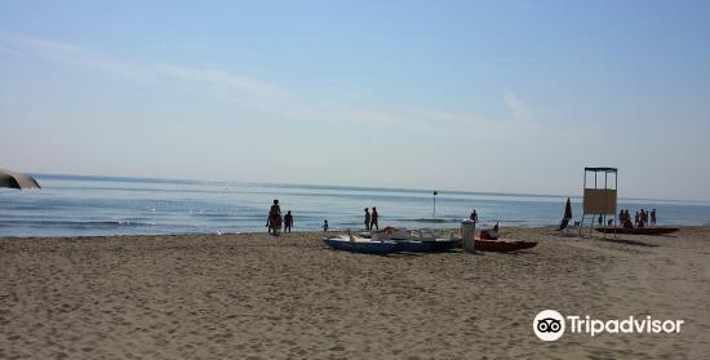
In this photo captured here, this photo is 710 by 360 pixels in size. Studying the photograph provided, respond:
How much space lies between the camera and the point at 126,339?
7551 millimetres

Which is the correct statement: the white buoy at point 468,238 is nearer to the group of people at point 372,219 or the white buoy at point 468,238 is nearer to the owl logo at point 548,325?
the group of people at point 372,219

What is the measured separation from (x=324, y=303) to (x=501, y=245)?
36.5 ft

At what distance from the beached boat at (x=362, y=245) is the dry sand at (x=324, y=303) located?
2.30ft

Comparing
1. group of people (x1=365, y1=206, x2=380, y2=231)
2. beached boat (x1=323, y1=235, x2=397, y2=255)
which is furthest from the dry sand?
group of people (x1=365, y1=206, x2=380, y2=231)

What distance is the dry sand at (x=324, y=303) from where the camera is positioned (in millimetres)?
7320

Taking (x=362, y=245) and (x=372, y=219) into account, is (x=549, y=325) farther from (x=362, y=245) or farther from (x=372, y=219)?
(x=372, y=219)

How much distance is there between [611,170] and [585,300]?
19486 mm

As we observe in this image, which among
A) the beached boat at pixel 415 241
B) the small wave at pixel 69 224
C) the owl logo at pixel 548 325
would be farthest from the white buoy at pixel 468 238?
the small wave at pixel 69 224

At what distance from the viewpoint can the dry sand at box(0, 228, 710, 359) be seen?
24.0ft

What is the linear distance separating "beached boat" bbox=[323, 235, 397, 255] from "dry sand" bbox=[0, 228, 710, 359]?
2.30 feet

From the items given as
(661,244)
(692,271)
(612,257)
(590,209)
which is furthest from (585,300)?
(590,209)

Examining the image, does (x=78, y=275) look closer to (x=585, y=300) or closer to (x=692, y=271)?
(x=585, y=300)

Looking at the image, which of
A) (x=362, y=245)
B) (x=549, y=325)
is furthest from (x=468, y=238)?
(x=549, y=325)

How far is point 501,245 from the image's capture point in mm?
20047
